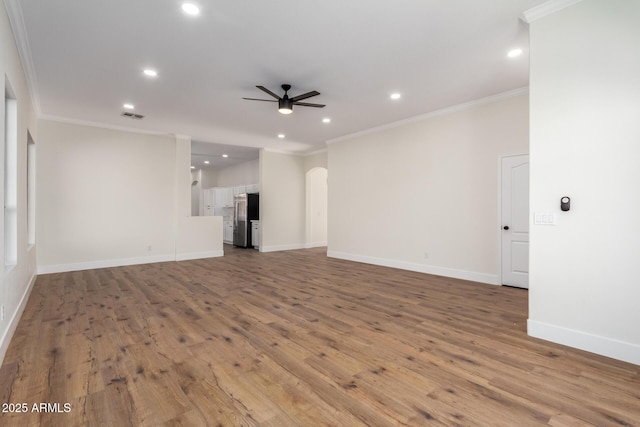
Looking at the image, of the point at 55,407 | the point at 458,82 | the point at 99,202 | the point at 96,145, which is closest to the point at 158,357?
the point at 55,407

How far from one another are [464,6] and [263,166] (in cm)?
653

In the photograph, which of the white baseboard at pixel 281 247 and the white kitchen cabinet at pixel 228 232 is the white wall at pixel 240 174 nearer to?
the white kitchen cabinet at pixel 228 232

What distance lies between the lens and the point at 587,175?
8.40ft

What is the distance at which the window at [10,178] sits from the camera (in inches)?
124

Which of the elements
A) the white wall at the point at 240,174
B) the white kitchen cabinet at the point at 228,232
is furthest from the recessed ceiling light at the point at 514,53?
the white kitchen cabinet at the point at 228,232

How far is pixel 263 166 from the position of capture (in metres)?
8.52

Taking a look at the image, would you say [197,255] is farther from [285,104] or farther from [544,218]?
[544,218]

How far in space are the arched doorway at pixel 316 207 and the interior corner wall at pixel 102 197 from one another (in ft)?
11.7

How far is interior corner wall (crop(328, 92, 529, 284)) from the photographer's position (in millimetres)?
4828

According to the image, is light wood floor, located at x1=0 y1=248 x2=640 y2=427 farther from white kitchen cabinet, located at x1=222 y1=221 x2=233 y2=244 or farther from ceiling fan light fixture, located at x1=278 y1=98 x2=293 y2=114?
white kitchen cabinet, located at x1=222 y1=221 x2=233 y2=244

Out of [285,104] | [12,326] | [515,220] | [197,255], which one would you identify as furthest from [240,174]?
[515,220]

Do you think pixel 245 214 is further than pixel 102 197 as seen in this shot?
Yes

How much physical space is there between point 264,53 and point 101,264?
5.50m

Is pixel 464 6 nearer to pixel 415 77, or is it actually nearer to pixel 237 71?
pixel 415 77
